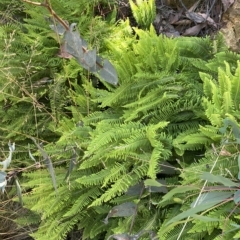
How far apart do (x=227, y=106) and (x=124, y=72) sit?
2.00ft

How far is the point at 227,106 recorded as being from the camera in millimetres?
1724

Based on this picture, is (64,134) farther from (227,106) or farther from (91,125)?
(227,106)

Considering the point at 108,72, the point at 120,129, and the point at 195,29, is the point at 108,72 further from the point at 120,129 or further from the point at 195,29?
the point at 195,29

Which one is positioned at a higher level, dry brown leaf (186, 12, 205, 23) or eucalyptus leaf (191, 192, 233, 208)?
dry brown leaf (186, 12, 205, 23)

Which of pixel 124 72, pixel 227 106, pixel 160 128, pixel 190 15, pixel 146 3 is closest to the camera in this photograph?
pixel 227 106

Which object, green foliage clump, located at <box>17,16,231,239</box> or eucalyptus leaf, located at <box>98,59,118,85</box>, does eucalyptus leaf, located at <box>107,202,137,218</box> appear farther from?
eucalyptus leaf, located at <box>98,59,118,85</box>

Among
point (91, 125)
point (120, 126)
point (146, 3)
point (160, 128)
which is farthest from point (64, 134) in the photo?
point (146, 3)

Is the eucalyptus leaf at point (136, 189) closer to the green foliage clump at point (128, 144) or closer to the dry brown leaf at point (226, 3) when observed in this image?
the green foliage clump at point (128, 144)

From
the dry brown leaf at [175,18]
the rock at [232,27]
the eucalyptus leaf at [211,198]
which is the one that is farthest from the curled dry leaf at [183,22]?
the eucalyptus leaf at [211,198]

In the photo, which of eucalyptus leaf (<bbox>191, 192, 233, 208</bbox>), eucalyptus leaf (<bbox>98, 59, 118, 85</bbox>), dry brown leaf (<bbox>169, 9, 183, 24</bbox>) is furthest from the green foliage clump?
dry brown leaf (<bbox>169, 9, 183, 24</bbox>)

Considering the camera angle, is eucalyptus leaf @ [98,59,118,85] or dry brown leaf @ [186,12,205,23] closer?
eucalyptus leaf @ [98,59,118,85]

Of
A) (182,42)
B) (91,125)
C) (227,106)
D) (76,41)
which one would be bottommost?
(91,125)

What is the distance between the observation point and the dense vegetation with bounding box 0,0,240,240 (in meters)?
1.68

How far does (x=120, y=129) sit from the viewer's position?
6.14ft
